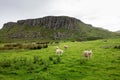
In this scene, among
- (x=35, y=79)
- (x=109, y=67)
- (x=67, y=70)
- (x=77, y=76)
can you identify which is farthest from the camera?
(x=109, y=67)

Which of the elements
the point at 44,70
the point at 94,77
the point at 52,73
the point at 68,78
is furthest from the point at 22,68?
the point at 94,77

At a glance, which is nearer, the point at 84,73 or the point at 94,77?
the point at 94,77

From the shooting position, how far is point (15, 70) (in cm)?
2188

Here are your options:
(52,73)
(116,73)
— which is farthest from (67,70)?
(116,73)

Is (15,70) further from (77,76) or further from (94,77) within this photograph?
(94,77)

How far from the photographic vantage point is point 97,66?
22938 mm

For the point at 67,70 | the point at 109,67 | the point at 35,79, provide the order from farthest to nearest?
the point at 109,67 → the point at 67,70 → the point at 35,79

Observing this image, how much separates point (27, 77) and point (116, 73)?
352 inches

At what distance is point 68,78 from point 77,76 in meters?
1.18

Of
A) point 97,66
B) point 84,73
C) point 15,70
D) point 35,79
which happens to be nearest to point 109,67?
point 97,66

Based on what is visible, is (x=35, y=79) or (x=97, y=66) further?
(x=97, y=66)

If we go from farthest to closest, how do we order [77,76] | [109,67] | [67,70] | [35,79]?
[109,67] < [67,70] < [77,76] < [35,79]

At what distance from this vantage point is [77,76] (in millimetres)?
18875

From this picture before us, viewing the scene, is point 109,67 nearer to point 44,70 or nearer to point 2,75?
point 44,70
